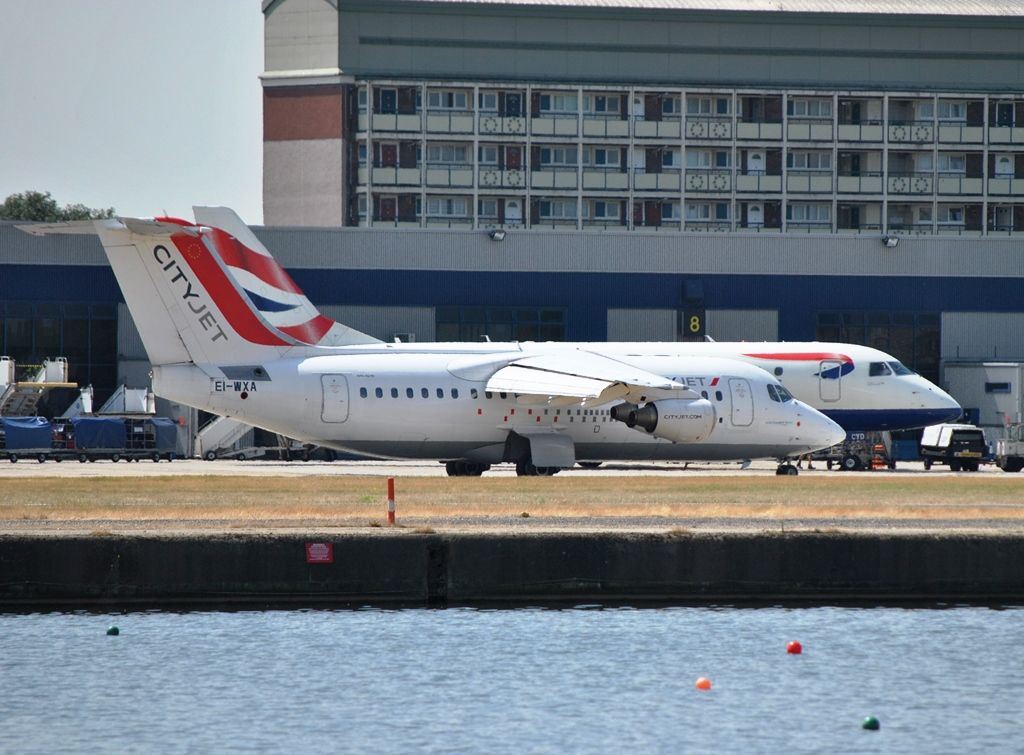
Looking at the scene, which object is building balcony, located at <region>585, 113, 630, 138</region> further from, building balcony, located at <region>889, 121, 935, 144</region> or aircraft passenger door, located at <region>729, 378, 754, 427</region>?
aircraft passenger door, located at <region>729, 378, 754, 427</region>

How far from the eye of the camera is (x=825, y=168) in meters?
121

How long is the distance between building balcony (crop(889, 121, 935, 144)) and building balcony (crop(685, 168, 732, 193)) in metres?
12.1

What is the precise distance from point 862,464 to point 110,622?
4504cm

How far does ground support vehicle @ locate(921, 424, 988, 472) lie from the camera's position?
69.2m

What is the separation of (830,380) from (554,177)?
5946 centimetres

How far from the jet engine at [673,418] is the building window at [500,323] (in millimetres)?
33395

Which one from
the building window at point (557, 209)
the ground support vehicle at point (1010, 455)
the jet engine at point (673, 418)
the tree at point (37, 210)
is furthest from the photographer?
the tree at point (37, 210)

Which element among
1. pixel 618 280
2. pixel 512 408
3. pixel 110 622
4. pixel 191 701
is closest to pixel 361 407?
pixel 512 408


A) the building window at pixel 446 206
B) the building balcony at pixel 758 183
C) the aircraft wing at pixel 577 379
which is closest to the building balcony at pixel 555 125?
the building window at pixel 446 206

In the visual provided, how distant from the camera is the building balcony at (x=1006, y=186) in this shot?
122 meters

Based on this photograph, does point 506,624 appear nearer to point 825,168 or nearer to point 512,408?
point 512,408

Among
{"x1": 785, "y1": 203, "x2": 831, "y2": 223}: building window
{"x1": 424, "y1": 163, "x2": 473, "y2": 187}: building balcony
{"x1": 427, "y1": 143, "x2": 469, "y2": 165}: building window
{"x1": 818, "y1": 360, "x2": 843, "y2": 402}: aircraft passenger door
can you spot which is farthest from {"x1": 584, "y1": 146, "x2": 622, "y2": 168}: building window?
{"x1": 818, "y1": 360, "x2": 843, "y2": 402}: aircraft passenger door

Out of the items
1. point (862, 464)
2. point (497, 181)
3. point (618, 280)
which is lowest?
point (862, 464)

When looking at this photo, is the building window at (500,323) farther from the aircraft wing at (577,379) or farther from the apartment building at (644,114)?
the apartment building at (644,114)
